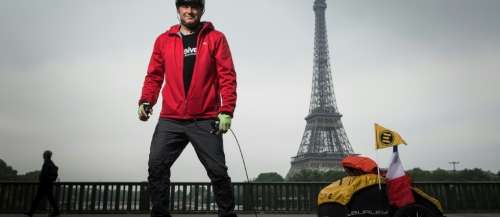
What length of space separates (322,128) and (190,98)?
184ft

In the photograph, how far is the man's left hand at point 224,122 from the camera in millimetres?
2941

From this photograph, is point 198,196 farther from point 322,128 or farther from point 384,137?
point 322,128

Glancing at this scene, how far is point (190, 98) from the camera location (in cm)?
309

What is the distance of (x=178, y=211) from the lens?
949 cm

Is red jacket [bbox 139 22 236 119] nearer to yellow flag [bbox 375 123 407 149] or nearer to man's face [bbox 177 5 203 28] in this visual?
man's face [bbox 177 5 203 28]

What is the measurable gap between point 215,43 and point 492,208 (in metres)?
9.47

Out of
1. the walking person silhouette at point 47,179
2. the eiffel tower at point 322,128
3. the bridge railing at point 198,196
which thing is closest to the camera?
the walking person silhouette at point 47,179

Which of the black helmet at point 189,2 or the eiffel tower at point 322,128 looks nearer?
the black helmet at point 189,2

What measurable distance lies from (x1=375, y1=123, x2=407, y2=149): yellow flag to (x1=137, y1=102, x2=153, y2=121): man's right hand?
2.00m

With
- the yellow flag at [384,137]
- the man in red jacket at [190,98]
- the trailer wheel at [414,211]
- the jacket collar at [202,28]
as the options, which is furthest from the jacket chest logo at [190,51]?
the trailer wheel at [414,211]

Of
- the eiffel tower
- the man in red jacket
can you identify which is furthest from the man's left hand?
the eiffel tower

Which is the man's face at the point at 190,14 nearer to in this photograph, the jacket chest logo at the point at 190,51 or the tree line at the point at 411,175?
the jacket chest logo at the point at 190,51

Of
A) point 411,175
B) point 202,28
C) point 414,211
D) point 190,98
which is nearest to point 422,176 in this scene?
point 411,175

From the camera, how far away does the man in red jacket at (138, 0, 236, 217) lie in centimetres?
297
